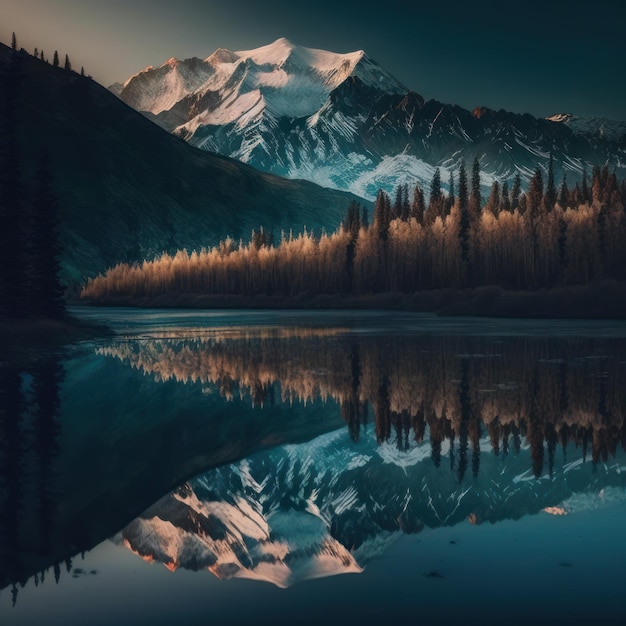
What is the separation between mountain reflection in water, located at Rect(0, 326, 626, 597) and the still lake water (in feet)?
0.24

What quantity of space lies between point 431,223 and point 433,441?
174723 millimetres

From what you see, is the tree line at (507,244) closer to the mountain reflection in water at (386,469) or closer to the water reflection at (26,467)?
the mountain reflection in water at (386,469)

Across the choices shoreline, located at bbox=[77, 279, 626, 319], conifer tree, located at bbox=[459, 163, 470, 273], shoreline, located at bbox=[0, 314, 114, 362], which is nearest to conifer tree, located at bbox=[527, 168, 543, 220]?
conifer tree, located at bbox=[459, 163, 470, 273]

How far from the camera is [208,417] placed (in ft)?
88.6

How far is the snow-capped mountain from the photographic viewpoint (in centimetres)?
1245

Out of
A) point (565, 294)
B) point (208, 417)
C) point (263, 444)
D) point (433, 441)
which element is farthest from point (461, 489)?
point (565, 294)

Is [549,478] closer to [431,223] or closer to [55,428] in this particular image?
[55,428]

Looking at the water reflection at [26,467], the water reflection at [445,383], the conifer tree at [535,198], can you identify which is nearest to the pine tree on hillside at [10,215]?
the water reflection at [445,383]

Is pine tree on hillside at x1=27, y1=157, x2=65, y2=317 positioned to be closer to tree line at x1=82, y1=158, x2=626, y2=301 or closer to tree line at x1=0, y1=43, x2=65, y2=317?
tree line at x1=0, y1=43, x2=65, y2=317

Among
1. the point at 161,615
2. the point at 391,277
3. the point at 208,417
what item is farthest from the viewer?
the point at 391,277

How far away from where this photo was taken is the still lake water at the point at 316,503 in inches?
408

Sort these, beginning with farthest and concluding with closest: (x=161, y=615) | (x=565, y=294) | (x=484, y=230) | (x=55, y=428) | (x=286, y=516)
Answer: (x=484, y=230) < (x=565, y=294) < (x=55, y=428) < (x=286, y=516) < (x=161, y=615)

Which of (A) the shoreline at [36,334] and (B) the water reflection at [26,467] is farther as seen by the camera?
(A) the shoreline at [36,334]

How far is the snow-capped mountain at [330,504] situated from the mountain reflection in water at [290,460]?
0.18 ft
